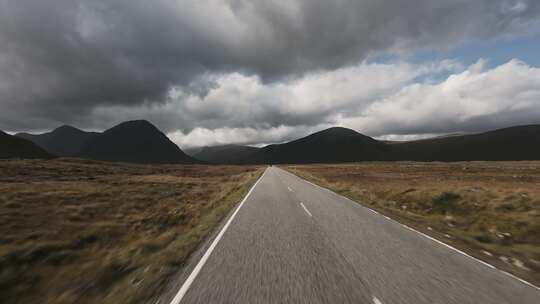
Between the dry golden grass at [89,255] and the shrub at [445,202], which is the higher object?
the dry golden grass at [89,255]

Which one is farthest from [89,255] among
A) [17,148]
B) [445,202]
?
[17,148]

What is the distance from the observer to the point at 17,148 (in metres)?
159

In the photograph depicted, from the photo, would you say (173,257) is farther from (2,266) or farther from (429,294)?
(429,294)

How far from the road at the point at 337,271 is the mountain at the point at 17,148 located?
20510 centimetres

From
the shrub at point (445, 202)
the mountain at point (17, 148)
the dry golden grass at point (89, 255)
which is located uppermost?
the mountain at point (17, 148)

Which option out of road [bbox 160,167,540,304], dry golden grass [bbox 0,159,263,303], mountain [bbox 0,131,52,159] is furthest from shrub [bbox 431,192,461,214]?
mountain [bbox 0,131,52,159]

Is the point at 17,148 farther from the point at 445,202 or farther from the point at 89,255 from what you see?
the point at 445,202

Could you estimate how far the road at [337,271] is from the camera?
393 centimetres

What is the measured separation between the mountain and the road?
673ft

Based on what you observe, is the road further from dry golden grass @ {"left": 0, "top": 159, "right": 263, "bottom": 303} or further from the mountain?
the mountain

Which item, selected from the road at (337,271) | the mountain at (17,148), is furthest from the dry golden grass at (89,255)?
the mountain at (17,148)

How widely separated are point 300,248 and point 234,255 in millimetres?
1612

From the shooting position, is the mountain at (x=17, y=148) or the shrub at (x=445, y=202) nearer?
the shrub at (x=445, y=202)

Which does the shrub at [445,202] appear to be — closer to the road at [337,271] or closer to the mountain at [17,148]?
the road at [337,271]
